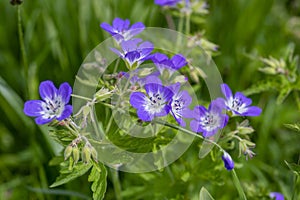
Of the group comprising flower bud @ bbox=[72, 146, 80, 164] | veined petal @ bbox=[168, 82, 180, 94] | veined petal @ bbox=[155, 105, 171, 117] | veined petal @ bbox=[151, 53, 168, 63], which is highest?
veined petal @ bbox=[151, 53, 168, 63]

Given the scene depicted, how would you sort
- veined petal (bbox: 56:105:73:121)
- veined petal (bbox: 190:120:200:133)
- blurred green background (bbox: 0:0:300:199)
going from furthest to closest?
blurred green background (bbox: 0:0:300:199)
veined petal (bbox: 190:120:200:133)
veined petal (bbox: 56:105:73:121)

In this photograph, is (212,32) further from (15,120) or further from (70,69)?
(15,120)

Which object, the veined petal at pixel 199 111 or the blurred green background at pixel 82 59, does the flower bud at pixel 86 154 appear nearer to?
the veined petal at pixel 199 111

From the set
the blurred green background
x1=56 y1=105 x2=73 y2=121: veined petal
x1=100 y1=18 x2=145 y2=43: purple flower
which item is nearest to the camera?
x1=56 y1=105 x2=73 y2=121: veined petal

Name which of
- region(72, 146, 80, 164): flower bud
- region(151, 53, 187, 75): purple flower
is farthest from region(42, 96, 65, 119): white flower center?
region(151, 53, 187, 75): purple flower

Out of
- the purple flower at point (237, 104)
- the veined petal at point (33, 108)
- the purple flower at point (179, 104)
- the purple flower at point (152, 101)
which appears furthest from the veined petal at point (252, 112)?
the veined petal at point (33, 108)

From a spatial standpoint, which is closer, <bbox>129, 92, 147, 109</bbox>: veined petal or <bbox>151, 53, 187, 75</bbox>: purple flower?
<bbox>129, 92, 147, 109</bbox>: veined petal

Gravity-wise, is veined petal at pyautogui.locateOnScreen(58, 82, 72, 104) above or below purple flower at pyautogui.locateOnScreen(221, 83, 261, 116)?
above

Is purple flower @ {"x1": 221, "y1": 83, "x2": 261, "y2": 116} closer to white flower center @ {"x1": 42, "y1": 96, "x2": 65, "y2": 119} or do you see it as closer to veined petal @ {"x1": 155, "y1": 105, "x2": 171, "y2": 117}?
veined petal @ {"x1": 155, "y1": 105, "x2": 171, "y2": 117}
